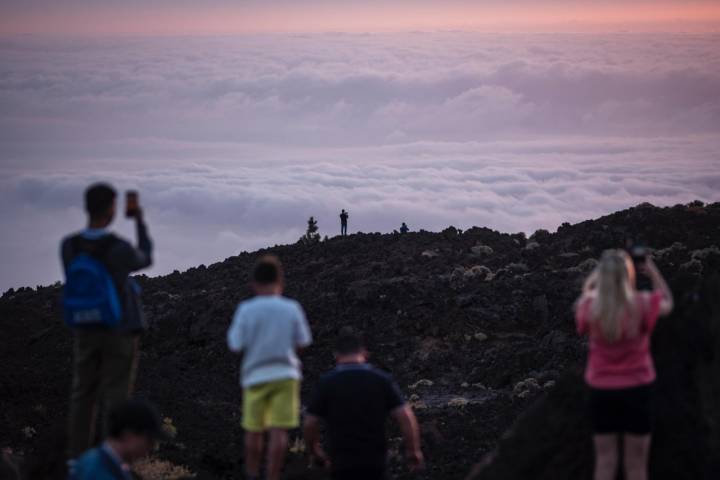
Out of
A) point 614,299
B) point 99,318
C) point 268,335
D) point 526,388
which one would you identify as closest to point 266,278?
point 268,335

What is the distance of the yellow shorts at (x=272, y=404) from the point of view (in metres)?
9.04

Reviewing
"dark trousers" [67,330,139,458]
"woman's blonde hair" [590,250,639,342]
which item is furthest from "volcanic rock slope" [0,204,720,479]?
"dark trousers" [67,330,139,458]

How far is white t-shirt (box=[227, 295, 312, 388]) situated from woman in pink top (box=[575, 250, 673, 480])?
6.72 ft

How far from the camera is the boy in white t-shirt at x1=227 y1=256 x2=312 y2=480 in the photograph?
8.76m

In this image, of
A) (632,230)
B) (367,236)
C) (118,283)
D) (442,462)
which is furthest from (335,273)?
(118,283)

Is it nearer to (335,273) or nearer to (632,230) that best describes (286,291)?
(335,273)

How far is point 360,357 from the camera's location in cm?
877

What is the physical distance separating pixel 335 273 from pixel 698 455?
28.1 m

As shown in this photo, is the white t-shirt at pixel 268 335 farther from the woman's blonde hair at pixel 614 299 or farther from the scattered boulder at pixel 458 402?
the scattered boulder at pixel 458 402

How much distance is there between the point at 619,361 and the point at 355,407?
1.86m

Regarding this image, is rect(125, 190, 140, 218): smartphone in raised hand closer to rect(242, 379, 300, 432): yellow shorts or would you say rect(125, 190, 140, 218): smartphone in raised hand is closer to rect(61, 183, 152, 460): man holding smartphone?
rect(61, 183, 152, 460): man holding smartphone

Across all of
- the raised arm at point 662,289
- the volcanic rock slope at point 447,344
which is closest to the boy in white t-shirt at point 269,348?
the volcanic rock slope at point 447,344

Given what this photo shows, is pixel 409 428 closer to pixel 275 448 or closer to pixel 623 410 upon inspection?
pixel 275 448

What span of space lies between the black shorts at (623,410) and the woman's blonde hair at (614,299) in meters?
0.40
